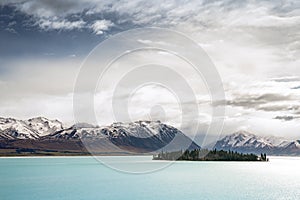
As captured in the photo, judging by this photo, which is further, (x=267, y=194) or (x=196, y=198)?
(x=267, y=194)

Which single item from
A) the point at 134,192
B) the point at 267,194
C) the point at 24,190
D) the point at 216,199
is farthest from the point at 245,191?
the point at 24,190

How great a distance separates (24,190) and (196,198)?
137 ft

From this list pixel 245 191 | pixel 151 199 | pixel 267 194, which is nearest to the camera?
pixel 151 199

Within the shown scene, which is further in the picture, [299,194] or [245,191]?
[245,191]

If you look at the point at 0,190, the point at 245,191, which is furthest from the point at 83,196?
the point at 245,191

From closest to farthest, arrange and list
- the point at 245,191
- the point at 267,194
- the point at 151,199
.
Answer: the point at 151,199 < the point at 267,194 < the point at 245,191

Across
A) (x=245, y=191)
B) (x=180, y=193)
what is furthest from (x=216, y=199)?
(x=245, y=191)

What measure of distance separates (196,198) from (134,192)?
16.1 metres

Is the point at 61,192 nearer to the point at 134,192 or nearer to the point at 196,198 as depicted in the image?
the point at 134,192

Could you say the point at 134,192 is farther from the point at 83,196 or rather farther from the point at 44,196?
the point at 44,196

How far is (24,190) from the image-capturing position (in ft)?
279

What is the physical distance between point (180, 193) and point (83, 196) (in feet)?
68.9

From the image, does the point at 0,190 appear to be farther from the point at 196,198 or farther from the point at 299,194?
the point at 299,194

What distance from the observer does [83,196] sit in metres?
73.9
